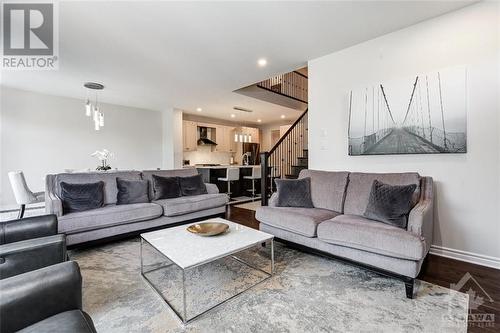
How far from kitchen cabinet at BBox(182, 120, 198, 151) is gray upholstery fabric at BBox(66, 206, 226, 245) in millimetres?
4013

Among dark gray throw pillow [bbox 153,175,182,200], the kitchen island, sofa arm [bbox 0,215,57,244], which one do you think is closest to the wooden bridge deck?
dark gray throw pillow [bbox 153,175,182,200]

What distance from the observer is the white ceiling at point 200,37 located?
8.24 ft

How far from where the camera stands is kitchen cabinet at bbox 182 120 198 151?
753cm

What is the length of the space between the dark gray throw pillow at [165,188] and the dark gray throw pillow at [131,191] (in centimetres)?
18

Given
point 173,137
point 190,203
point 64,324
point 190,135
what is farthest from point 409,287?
point 190,135

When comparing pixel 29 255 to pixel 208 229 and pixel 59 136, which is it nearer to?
pixel 208 229

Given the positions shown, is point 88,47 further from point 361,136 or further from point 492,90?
point 492,90

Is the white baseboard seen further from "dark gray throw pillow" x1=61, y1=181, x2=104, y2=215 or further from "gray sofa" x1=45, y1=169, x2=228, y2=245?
"dark gray throw pillow" x1=61, y1=181, x2=104, y2=215

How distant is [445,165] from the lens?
268cm

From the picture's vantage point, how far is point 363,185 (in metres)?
2.82

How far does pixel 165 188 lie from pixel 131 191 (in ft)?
1.67

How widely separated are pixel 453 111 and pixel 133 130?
7.09 metres

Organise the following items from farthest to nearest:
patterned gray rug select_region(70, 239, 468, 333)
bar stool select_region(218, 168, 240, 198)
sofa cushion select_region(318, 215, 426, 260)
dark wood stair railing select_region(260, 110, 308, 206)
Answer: bar stool select_region(218, 168, 240, 198)
dark wood stair railing select_region(260, 110, 308, 206)
sofa cushion select_region(318, 215, 426, 260)
patterned gray rug select_region(70, 239, 468, 333)

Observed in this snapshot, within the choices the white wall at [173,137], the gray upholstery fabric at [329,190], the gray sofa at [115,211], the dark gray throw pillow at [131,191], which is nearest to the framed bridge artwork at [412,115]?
the gray upholstery fabric at [329,190]
